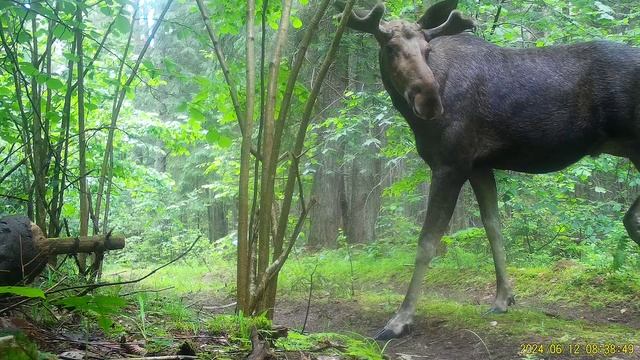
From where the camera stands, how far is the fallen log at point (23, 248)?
2.69m

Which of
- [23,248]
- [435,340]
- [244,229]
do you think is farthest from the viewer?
[435,340]

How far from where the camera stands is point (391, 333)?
4.18 m

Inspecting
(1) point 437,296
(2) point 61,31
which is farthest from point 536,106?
(2) point 61,31

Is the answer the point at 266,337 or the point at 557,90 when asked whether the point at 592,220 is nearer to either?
the point at 557,90

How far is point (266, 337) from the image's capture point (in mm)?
2812

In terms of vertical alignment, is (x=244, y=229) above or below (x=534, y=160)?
below

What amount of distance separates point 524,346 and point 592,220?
473 centimetres

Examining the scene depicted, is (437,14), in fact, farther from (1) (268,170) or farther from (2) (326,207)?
(2) (326,207)

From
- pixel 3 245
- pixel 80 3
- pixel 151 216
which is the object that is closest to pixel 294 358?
pixel 3 245

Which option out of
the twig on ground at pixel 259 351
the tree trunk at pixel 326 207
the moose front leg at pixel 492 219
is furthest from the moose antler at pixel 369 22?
the tree trunk at pixel 326 207

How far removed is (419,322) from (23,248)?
2.93 m

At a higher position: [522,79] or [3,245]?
[522,79]

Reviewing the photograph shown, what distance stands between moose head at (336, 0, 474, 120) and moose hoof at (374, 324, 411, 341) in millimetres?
1610

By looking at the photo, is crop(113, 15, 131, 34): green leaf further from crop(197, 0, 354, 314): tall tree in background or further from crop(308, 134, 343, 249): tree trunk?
crop(308, 134, 343, 249): tree trunk
